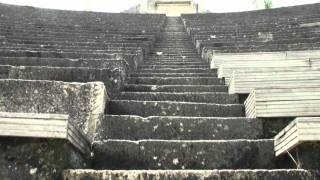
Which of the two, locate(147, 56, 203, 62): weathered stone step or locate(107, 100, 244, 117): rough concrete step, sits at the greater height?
locate(147, 56, 203, 62): weathered stone step

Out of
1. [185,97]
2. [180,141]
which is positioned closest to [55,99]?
[180,141]

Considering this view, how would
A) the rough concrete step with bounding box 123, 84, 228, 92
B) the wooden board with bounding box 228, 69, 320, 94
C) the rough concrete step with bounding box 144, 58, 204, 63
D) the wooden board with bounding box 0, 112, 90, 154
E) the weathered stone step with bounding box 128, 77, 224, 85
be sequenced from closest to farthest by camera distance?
the wooden board with bounding box 0, 112, 90, 154
the wooden board with bounding box 228, 69, 320, 94
the rough concrete step with bounding box 123, 84, 228, 92
the weathered stone step with bounding box 128, 77, 224, 85
the rough concrete step with bounding box 144, 58, 204, 63

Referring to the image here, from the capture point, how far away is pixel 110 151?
3094 mm

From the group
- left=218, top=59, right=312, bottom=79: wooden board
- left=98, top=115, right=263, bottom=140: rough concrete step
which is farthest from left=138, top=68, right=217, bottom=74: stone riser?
left=98, top=115, right=263, bottom=140: rough concrete step

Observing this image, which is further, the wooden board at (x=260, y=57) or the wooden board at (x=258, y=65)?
the wooden board at (x=260, y=57)

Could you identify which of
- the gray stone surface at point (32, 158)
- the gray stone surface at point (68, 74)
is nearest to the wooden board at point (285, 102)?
the gray stone surface at point (68, 74)

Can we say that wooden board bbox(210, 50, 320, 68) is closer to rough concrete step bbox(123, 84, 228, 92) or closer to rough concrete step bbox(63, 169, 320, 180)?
rough concrete step bbox(123, 84, 228, 92)

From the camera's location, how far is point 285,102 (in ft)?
11.7

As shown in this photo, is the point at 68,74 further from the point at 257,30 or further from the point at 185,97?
the point at 257,30

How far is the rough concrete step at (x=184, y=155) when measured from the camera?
3.04m

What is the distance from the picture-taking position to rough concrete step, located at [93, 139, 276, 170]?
3.04m

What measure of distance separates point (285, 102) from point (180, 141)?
97 cm

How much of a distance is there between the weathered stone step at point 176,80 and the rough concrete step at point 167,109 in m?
1.29

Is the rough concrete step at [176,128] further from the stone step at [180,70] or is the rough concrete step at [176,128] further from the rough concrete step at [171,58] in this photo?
the rough concrete step at [171,58]
